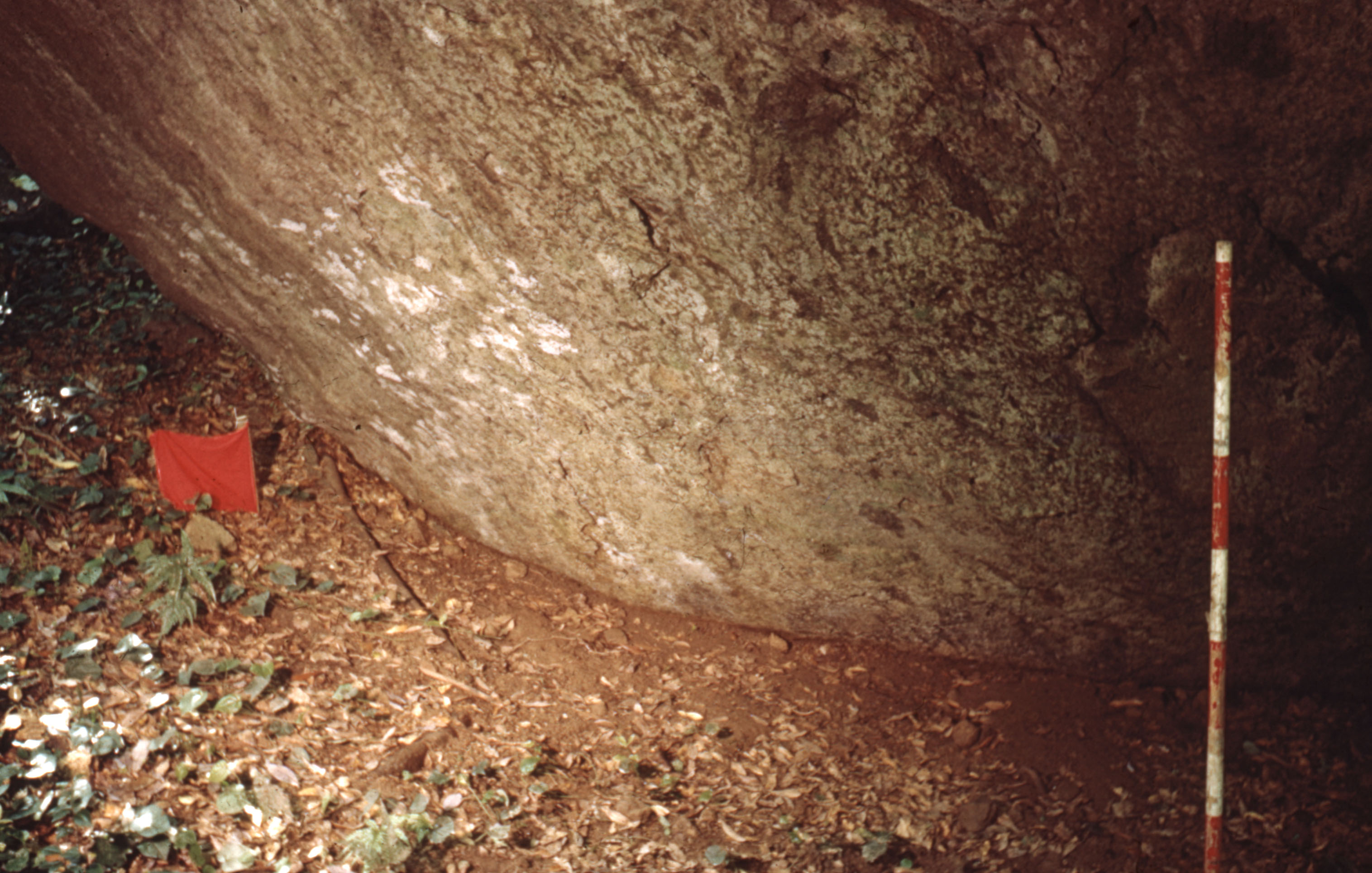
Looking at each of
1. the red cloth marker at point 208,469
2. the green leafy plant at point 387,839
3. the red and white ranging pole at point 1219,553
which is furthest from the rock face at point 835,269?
the green leafy plant at point 387,839

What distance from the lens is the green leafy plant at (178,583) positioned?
12.3 ft

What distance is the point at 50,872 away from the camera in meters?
2.71

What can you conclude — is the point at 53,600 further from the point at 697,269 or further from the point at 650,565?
the point at 697,269

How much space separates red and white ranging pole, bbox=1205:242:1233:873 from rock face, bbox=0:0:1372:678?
0.56 metres

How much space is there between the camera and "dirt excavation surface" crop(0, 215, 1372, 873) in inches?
122

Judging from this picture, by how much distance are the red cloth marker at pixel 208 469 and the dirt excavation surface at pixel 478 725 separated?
88mm

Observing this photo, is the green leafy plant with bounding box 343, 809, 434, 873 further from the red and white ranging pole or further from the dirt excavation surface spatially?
the red and white ranging pole

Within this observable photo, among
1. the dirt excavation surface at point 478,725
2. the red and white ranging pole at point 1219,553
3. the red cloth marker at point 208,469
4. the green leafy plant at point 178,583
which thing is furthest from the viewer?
the red cloth marker at point 208,469

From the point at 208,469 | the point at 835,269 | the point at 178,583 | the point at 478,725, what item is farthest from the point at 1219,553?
the point at 208,469

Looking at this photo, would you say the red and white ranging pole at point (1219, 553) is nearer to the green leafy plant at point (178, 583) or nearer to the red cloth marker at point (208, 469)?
the green leafy plant at point (178, 583)

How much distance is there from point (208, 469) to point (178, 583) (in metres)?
0.66

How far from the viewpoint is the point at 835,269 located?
3.39 metres

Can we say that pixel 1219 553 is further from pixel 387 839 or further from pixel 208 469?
pixel 208 469

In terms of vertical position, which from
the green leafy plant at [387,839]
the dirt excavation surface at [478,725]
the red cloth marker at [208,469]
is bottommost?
the green leafy plant at [387,839]
